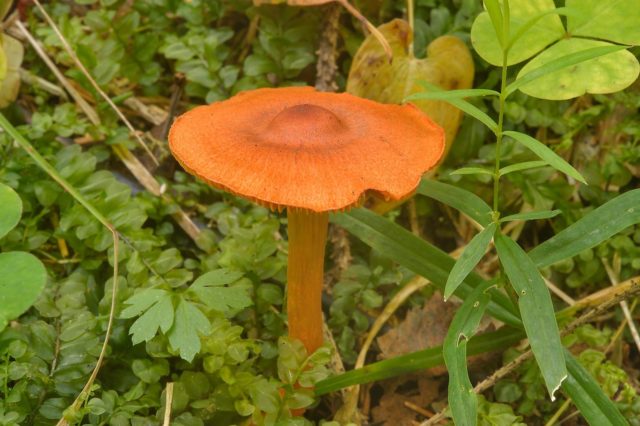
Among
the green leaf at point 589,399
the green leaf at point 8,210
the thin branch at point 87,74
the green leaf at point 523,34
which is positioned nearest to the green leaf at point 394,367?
the green leaf at point 589,399

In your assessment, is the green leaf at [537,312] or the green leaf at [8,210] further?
the green leaf at [8,210]

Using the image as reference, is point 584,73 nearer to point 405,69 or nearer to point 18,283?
point 405,69

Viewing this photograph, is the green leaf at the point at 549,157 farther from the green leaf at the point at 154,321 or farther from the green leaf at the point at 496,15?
the green leaf at the point at 154,321

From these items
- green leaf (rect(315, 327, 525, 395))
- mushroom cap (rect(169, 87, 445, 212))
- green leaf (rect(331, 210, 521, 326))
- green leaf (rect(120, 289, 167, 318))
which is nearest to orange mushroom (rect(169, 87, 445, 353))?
mushroom cap (rect(169, 87, 445, 212))

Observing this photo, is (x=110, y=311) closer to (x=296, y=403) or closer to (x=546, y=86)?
(x=296, y=403)

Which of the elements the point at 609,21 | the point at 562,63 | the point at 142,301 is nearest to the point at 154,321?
the point at 142,301
